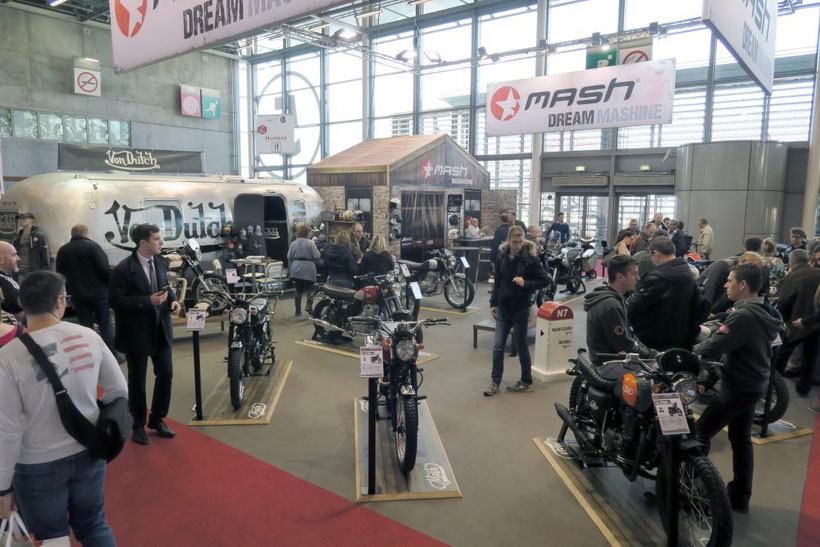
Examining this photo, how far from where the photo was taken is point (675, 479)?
265 cm

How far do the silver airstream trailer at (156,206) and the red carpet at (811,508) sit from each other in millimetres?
6728

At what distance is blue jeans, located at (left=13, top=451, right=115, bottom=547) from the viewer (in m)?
1.97

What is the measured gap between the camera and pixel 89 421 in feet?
6.54

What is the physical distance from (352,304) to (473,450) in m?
2.97

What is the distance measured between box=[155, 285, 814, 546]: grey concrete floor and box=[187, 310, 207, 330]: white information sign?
0.81m

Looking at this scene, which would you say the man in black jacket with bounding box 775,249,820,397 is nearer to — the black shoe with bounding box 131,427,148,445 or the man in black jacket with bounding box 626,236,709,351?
the man in black jacket with bounding box 626,236,709,351

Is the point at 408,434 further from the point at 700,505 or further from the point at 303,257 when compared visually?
the point at 303,257

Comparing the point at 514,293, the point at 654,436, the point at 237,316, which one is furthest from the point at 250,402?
the point at 654,436

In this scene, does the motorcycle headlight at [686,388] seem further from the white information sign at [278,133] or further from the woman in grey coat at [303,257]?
the white information sign at [278,133]

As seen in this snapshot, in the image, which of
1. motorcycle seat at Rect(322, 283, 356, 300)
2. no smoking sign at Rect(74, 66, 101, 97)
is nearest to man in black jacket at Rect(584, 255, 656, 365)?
motorcycle seat at Rect(322, 283, 356, 300)

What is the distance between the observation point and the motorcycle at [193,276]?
751 cm

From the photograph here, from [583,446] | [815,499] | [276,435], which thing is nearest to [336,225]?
[276,435]

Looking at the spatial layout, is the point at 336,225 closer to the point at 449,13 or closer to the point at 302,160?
the point at 449,13

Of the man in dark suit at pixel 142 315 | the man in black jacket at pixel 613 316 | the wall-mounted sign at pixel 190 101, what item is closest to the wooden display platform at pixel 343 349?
the man in dark suit at pixel 142 315
